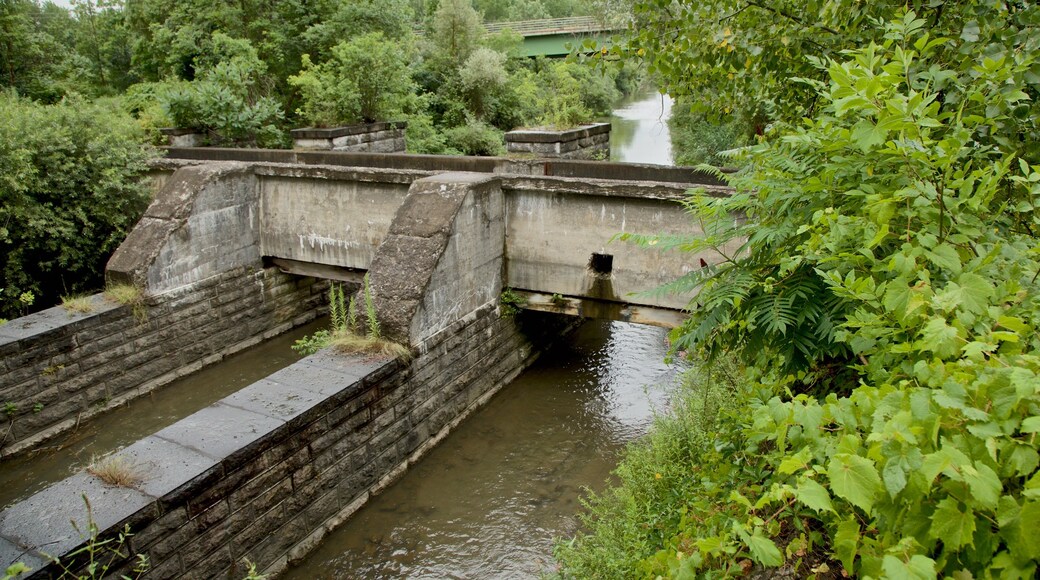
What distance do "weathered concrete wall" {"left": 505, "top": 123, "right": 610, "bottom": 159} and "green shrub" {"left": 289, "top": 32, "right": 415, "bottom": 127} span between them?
5.20 m

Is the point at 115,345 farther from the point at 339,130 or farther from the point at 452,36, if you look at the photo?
the point at 452,36

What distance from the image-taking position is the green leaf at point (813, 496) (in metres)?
1.79

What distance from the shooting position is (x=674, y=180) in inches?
333

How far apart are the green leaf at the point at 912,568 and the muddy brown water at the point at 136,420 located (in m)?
7.56

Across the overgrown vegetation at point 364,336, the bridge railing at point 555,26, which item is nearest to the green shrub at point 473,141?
the bridge railing at point 555,26

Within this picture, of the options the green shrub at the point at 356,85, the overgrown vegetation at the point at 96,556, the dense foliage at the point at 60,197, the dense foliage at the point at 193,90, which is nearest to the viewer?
the overgrown vegetation at the point at 96,556

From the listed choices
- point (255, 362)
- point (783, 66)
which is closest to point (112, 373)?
point (255, 362)

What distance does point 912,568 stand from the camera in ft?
5.15

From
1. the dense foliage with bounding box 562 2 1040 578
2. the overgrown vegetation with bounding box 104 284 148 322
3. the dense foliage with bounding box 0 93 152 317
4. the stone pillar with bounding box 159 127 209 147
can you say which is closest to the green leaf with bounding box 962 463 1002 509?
the dense foliage with bounding box 562 2 1040 578

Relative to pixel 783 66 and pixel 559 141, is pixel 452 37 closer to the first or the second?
pixel 559 141

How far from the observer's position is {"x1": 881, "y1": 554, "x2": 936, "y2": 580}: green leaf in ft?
5.03

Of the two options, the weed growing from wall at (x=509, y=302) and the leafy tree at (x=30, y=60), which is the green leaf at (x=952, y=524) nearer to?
the weed growing from wall at (x=509, y=302)

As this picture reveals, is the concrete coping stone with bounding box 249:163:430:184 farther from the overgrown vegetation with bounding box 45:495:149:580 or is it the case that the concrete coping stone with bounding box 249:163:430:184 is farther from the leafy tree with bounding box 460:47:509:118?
the leafy tree with bounding box 460:47:509:118

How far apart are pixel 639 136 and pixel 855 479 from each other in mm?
32097
